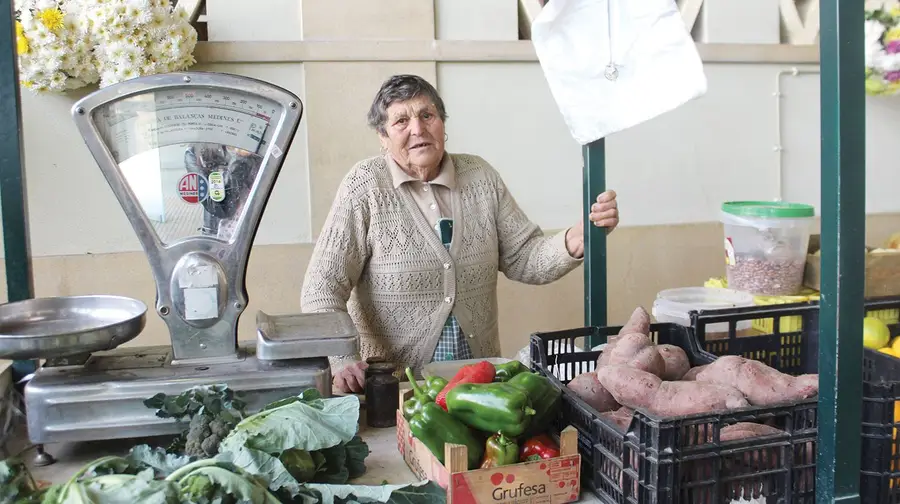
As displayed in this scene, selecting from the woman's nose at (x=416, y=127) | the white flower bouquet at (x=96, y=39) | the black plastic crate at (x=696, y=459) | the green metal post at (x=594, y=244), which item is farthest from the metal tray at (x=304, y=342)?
the white flower bouquet at (x=96, y=39)

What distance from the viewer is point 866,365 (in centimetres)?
142

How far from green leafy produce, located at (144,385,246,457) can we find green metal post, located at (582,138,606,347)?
1.00 meters

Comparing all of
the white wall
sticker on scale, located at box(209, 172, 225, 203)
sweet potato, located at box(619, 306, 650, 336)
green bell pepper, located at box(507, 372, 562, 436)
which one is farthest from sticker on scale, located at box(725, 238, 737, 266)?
sticker on scale, located at box(209, 172, 225, 203)

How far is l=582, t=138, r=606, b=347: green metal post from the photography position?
76.9 inches

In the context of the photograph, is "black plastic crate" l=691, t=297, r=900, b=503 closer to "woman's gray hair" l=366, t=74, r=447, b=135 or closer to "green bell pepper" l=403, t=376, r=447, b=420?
"green bell pepper" l=403, t=376, r=447, b=420

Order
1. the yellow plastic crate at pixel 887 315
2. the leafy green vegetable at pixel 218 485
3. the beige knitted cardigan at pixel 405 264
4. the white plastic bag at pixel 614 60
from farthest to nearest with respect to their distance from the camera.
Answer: the beige knitted cardigan at pixel 405 264, the yellow plastic crate at pixel 887 315, the white plastic bag at pixel 614 60, the leafy green vegetable at pixel 218 485

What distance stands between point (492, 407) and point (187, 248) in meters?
0.62

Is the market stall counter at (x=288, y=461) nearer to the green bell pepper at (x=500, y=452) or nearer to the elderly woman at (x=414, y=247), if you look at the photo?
the green bell pepper at (x=500, y=452)

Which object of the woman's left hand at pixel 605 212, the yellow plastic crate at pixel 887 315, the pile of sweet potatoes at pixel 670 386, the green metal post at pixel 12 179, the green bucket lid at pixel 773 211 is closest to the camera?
the pile of sweet potatoes at pixel 670 386

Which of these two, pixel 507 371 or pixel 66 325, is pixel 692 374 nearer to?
pixel 507 371

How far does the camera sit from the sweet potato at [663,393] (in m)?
1.18

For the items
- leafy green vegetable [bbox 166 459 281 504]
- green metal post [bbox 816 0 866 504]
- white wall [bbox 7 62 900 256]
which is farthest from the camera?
white wall [bbox 7 62 900 256]

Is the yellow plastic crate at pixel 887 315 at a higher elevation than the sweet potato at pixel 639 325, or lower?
lower

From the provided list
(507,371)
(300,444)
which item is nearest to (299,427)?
(300,444)
